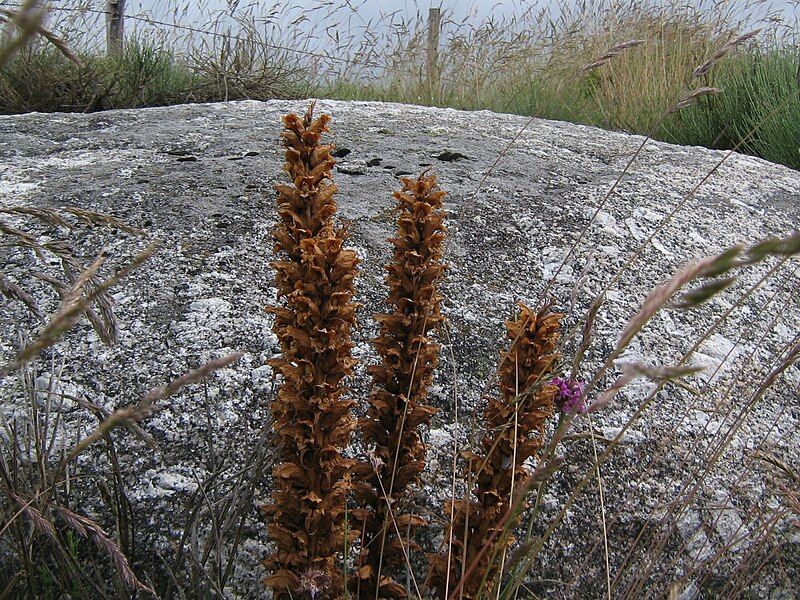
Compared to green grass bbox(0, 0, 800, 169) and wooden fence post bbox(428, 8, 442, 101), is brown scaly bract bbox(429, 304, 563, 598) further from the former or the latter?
wooden fence post bbox(428, 8, 442, 101)

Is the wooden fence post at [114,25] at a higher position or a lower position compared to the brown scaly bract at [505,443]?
higher

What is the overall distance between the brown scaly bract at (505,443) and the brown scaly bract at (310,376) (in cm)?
22

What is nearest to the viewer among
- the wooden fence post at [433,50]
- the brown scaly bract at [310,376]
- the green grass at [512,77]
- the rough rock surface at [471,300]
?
the brown scaly bract at [310,376]

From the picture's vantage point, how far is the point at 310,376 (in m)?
1.22

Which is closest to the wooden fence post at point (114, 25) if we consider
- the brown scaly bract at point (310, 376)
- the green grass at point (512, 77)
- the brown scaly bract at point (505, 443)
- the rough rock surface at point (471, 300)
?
the green grass at point (512, 77)

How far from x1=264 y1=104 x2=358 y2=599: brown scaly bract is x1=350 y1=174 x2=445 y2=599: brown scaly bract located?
104mm

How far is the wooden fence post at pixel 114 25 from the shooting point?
5.43 metres

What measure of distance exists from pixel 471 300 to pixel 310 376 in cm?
99

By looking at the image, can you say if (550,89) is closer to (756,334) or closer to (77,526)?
(756,334)

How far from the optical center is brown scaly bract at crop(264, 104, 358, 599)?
1.21 metres

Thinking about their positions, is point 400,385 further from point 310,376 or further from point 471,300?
point 471,300

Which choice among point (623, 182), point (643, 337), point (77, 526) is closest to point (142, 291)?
point (77, 526)

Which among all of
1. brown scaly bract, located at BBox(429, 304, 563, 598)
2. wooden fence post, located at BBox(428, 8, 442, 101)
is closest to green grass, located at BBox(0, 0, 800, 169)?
wooden fence post, located at BBox(428, 8, 442, 101)

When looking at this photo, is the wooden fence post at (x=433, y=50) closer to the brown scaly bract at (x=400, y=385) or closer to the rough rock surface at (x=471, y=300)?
the rough rock surface at (x=471, y=300)
